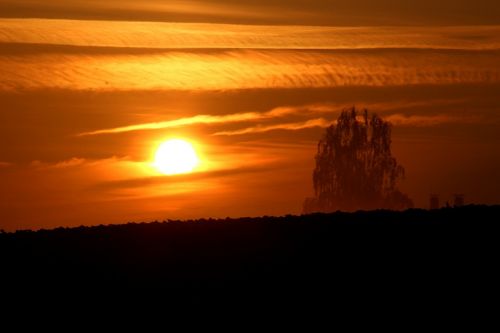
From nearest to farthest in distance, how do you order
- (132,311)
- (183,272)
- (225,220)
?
(132,311) < (183,272) < (225,220)

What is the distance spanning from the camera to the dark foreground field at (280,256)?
836 inches

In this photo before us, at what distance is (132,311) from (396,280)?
13.1 ft

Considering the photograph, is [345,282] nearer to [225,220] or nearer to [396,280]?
[396,280]

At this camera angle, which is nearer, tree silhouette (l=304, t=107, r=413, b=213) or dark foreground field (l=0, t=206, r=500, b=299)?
dark foreground field (l=0, t=206, r=500, b=299)

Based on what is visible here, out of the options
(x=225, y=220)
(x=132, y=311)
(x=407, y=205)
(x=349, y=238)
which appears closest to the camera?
(x=132, y=311)

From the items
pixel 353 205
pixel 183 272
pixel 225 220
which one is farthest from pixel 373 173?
pixel 183 272

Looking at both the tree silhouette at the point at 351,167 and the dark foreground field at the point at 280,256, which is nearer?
the dark foreground field at the point at 280,256

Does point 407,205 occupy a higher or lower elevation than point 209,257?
higher

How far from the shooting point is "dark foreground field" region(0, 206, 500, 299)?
2123 centimetres

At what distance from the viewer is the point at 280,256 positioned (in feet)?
74.5

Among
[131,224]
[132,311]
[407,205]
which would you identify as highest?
[407,205]

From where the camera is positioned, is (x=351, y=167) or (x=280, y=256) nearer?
(x=280, y=256)

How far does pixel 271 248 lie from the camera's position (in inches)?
915

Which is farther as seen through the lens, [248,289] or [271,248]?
[271,248]
